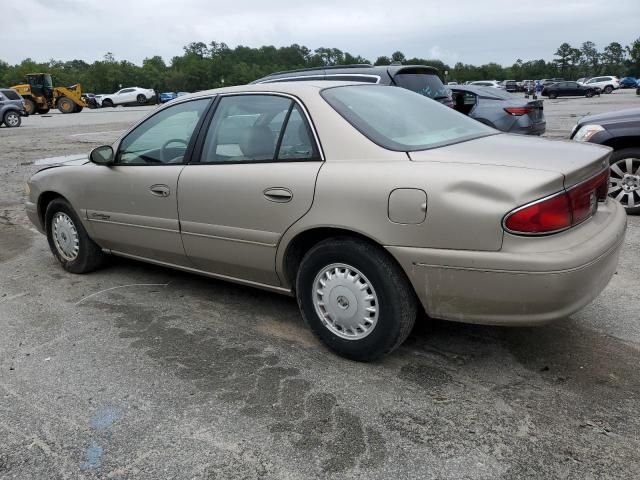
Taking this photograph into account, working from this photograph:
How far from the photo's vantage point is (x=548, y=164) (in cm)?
278

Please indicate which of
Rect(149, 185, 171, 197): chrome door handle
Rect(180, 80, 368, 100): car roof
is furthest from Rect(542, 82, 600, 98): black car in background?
Rect(149, 185, 171, 197): chrome door handle

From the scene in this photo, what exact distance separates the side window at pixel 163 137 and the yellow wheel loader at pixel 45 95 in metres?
36.2

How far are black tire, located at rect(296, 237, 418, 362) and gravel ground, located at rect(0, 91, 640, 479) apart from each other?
0.13 metres

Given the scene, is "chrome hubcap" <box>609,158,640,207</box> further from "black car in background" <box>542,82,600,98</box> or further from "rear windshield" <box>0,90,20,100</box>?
"black car in background" <box>542,82,600,98</box>

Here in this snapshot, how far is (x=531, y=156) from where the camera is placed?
291 centimetres

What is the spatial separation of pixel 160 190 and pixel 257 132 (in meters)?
0.87

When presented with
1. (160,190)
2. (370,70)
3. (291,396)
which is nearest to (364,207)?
(291,396)

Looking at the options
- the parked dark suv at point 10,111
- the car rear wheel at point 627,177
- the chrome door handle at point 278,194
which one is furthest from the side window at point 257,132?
the parked dark suv at point 10,111

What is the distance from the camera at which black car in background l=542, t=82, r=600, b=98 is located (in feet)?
156

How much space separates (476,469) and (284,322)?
1.81 metres

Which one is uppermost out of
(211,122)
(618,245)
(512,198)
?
(211,122)

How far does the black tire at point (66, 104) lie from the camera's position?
36500 mm

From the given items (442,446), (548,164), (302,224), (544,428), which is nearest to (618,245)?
(548,164)

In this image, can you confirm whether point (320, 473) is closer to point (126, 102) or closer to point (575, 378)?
point (575, 378)
